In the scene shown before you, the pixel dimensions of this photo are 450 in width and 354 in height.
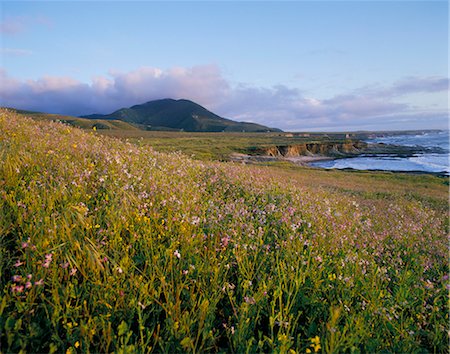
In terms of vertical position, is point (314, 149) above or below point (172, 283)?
above

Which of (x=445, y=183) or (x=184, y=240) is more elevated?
(x=184, y=240)

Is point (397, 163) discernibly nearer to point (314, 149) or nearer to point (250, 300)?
point (314, 149)

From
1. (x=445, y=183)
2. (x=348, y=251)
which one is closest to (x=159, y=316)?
(x=348, y=251)

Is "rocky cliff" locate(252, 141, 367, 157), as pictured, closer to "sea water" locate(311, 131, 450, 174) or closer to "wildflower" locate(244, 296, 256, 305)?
"sea water" locate(311, 131, 450, 174)

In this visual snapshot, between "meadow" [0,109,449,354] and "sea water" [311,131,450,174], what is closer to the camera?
"meadow" [0,109,449,354]

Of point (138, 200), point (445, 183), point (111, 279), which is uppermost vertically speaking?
point (138, 200)

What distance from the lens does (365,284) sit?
3.54m

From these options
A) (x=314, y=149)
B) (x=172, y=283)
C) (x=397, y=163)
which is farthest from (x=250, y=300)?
(x=314, y=149)

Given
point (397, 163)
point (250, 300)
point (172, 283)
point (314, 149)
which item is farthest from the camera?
point (314, 149)

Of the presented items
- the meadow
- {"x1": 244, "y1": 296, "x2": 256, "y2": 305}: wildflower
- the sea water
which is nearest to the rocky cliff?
the sea water

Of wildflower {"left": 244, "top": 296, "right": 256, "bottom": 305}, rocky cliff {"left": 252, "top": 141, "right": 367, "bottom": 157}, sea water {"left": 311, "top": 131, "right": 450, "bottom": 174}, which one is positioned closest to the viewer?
wildflower {"left": 244, "top": 296, "right": 256, "bottom": 305}

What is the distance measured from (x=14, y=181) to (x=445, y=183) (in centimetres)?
3815

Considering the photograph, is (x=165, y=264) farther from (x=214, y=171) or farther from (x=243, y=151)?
(x=243, y=151)

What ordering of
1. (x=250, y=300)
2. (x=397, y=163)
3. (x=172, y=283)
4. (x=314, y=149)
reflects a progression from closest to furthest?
1. (x=250, y=300)
2. (x=172, y=283)
3. (x=397, y=163)
4. (x=314, y=149)
